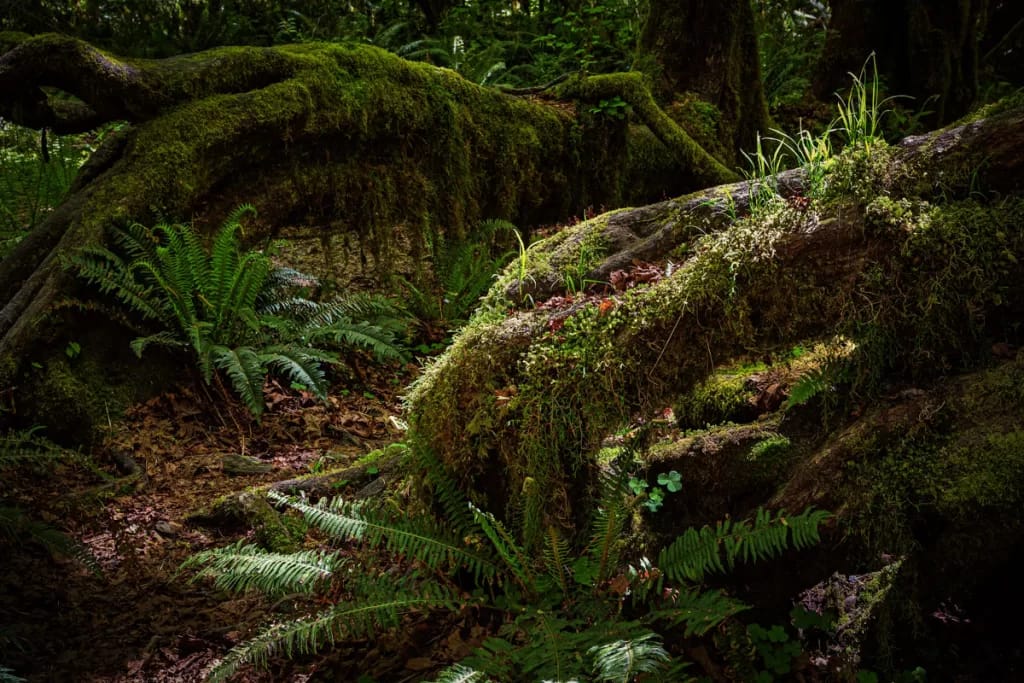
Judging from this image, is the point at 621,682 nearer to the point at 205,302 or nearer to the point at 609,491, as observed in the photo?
the point at 609,491

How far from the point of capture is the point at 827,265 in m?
2.36

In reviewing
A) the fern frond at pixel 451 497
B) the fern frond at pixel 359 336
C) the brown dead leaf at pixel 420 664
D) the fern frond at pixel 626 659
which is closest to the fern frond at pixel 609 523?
the fern frond at pixel 626 659

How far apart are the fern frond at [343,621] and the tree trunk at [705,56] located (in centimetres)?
672

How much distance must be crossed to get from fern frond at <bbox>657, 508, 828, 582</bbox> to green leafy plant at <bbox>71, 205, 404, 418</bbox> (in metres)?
3.30

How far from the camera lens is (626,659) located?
1.88 metres

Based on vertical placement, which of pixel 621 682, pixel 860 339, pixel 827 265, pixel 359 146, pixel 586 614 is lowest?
pixel 586 614

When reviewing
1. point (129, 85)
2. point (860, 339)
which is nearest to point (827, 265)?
point (860, 339)

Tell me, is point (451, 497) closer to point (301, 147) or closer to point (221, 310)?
point (221, 310)

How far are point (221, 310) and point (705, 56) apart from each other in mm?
6065

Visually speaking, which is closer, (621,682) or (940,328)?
(621,682)

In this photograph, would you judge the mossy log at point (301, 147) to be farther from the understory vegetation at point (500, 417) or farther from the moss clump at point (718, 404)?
the moss clump at point (718, 404)

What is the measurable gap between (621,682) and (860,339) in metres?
1.38

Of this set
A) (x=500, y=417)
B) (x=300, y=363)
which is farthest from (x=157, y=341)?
(x=500, y=417)

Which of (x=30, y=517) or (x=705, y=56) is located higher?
(x=705, y=56)
